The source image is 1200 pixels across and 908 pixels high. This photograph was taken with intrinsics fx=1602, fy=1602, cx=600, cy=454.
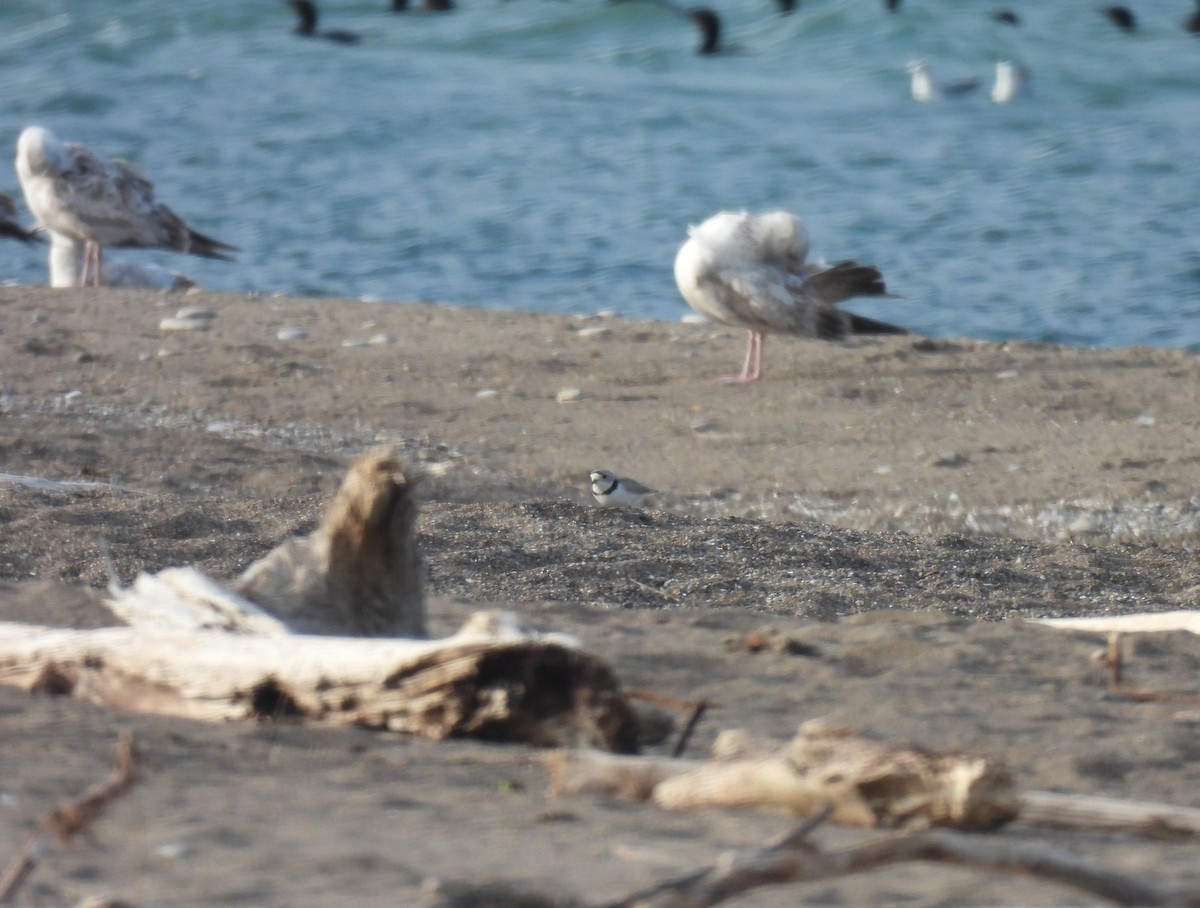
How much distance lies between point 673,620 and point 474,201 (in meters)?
11.7

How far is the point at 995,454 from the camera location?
6.48 meters

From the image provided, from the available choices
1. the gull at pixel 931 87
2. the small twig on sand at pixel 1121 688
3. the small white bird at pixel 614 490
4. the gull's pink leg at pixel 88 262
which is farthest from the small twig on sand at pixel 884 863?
the gull at pixel 931 87

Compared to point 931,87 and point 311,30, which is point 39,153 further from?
point 311,30

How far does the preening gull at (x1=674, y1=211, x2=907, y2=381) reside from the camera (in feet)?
25.5

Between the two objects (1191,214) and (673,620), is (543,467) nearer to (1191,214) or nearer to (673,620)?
(673,620)

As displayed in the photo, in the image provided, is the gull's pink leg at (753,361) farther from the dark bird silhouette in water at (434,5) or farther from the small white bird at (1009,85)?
the dark bird silhouette in water at (434,5)

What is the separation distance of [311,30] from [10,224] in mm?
12285

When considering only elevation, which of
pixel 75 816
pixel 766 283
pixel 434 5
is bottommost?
pixel 766 283

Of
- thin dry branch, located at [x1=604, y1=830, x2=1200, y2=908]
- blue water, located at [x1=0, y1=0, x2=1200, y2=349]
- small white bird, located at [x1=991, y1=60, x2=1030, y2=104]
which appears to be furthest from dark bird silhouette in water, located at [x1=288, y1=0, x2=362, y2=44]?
thin dry branch, located at [x1=604, y1=830, x2=1200, y2=908]

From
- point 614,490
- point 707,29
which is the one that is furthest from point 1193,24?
point 614,490

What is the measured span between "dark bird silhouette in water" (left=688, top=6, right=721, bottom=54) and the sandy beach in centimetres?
1249

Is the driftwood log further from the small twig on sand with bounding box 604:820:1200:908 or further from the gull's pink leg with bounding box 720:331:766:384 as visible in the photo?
the gull's pink leg with bounding box 720:331:766:384

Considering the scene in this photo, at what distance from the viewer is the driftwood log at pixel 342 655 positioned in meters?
2.55

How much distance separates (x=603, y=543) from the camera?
466 cm
